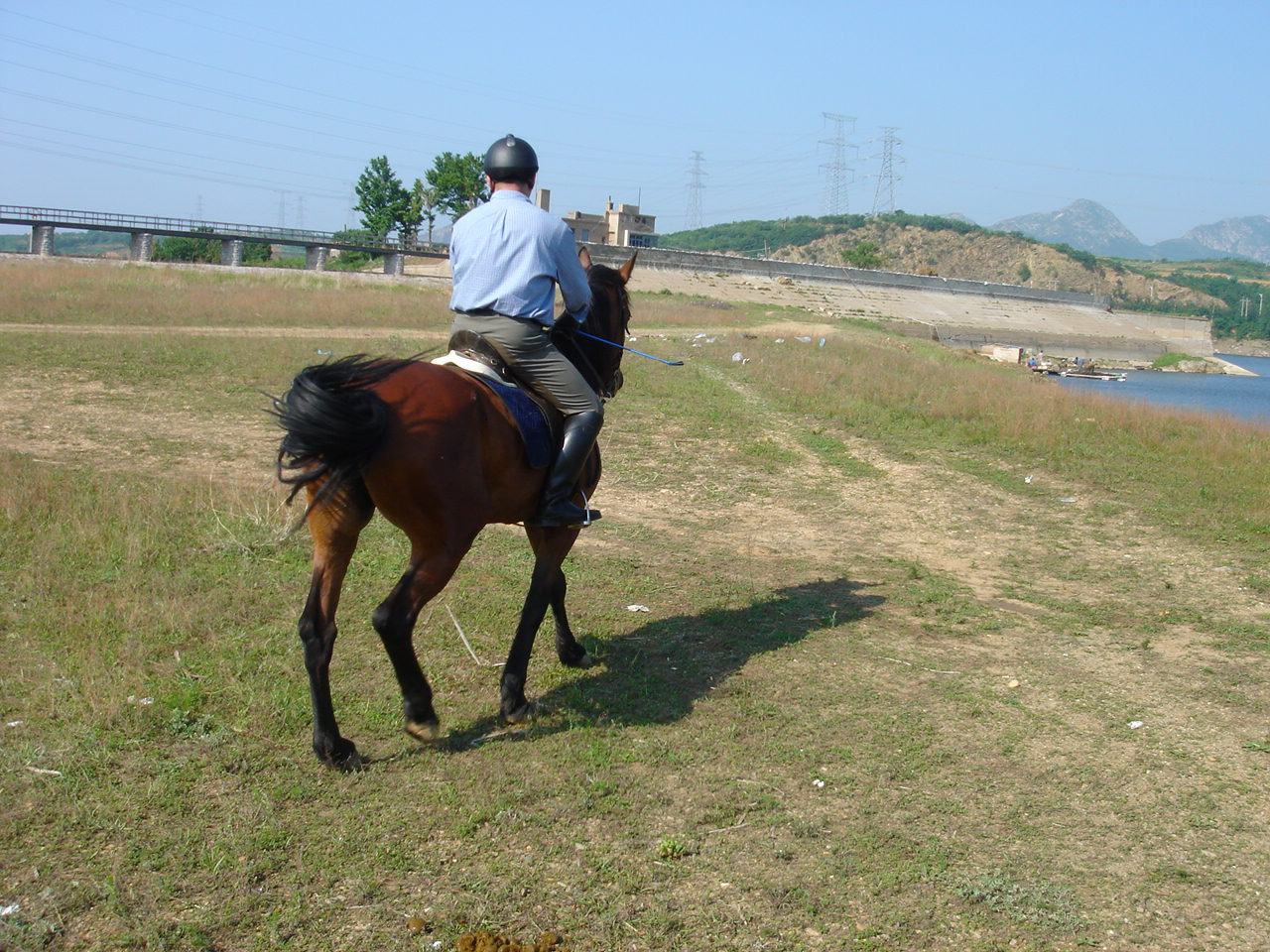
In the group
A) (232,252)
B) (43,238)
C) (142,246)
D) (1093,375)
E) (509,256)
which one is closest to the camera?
(509,256)

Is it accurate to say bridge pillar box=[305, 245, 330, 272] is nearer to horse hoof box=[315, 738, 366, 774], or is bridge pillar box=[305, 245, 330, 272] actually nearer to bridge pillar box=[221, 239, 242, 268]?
bridge pillar box=[221, 239, 242, 268]

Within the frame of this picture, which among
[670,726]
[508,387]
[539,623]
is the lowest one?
[670,726]

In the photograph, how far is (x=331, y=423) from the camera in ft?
13.8

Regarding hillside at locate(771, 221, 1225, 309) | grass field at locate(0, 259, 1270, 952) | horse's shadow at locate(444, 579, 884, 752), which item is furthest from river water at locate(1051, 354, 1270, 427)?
hillside at locate(771, 221, 1225, 309)

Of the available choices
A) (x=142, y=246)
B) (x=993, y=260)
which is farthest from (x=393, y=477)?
(x=993, y=260)

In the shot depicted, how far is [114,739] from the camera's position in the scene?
444 centimetres

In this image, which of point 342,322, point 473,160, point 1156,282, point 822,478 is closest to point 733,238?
point 1156,282

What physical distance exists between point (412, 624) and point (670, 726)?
1.46 metres

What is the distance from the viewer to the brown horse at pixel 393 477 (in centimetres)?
432

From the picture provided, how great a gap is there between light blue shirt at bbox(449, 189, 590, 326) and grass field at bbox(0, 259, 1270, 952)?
83.9 inches

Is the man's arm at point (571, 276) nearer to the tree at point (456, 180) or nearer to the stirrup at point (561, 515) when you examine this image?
the stirrup at point (561, 515)

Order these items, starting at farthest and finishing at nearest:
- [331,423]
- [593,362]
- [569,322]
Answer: [593,362]
[569,322]
[331,423]

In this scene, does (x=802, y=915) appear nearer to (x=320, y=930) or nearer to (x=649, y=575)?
(x=320, y=930)

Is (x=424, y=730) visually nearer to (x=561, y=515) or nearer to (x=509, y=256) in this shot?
(x=561, y=515)
